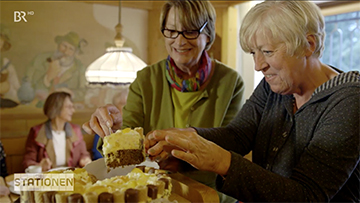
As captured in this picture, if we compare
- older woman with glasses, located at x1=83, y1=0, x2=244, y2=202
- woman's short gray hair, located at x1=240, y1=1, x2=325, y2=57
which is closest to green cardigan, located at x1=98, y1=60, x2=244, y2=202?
older woman with glasses, located at x1=83, y1=0, x2=244, y2=202

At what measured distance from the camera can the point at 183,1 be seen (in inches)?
64.1

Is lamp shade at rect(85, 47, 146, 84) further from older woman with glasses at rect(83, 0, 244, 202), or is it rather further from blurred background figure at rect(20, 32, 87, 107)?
blurred background figure at rect(20, 32, 87, 107)

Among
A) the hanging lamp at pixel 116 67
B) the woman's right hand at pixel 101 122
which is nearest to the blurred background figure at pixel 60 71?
the hanging lamp at pixel 116 67

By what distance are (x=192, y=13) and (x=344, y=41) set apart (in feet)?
7.56

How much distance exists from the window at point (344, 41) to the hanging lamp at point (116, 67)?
2.06m

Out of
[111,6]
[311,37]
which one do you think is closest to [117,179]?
[311,37]

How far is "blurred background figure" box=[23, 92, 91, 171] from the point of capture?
3.36 metres

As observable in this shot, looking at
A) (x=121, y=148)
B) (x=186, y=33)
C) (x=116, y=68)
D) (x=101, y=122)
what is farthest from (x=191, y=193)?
(x=116, y=68)

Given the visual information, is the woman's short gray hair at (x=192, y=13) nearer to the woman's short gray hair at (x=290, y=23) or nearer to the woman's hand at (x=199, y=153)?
the woman's short gray hair at (x=290, y=23)

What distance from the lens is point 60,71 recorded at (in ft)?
12.9

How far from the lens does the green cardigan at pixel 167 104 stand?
1696mm

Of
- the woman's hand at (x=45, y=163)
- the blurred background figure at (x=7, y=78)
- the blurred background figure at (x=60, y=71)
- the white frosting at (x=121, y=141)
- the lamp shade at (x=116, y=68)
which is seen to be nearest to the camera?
the white frosting at (x=121, y=141)

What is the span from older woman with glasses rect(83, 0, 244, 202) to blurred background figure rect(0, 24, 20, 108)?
8.44 feet

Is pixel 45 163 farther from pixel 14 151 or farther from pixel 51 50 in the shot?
pixel 51 50
